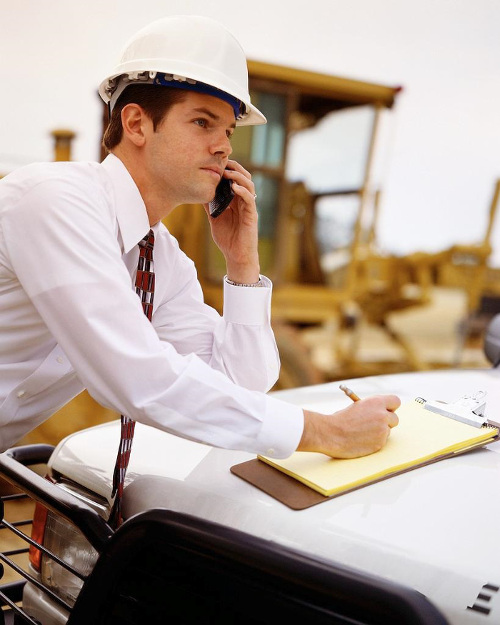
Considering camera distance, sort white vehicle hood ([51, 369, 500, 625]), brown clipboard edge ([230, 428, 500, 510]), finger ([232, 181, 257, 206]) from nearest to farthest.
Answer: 1. white vehicle hood ([51, 369, 500, 625])
2. brown clipboard edge ([230, 428, 500, 510])
3. finger ([232, 181, 257, 206])

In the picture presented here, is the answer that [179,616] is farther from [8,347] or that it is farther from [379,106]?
[379,106]

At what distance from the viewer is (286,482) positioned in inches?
44.0

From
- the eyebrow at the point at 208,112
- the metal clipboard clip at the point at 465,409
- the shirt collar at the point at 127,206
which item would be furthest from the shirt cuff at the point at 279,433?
the eyebrow at the point at 208,112

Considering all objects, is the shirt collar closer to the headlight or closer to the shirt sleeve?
the shirt sleeve

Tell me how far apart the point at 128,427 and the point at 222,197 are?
0.70 metres

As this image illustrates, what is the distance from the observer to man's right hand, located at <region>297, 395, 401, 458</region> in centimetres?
117

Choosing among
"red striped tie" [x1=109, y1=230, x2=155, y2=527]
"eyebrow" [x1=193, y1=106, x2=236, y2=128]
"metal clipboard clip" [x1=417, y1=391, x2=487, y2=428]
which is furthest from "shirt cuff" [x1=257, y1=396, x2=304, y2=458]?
"eyebrow" [x1=193, y1=106, x2=236, y2=128]

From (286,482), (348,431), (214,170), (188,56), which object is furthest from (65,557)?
(188,56)

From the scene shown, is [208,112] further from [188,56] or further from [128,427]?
[128,427]

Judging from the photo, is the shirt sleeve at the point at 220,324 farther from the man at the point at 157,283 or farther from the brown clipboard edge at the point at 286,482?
the brown clipboard edge at the point at 286,482

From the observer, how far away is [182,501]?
3.67 feet

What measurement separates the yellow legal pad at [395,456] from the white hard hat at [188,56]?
732 mm

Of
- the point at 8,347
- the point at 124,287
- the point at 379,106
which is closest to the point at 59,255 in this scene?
the point at 124,287

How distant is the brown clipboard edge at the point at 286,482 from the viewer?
3.44 ft
